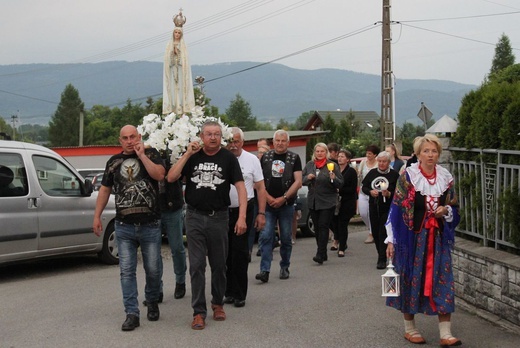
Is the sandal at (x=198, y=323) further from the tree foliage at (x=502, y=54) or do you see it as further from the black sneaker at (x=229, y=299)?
the tree foliage at (x=502, y=54)

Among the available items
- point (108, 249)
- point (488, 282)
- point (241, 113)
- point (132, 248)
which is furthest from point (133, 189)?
point (241, 113)

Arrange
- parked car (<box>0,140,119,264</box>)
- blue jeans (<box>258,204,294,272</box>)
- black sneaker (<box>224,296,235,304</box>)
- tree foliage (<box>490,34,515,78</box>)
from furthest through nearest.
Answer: tree foliage (<box>490,34,515,78</box>)
parked car (<box>0,140,119,264</box>)
blue jeans (<box>258,204,294,272</box>)
black sneaker (<box>224,296,235,304</box>)

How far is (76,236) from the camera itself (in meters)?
11.5

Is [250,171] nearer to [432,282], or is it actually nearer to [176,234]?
[176,234]

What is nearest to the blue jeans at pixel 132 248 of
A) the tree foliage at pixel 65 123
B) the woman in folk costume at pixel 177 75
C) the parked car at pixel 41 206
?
the parked car at pixel 41 206

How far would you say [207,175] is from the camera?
755 centimetres

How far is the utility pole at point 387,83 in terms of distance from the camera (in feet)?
82.8

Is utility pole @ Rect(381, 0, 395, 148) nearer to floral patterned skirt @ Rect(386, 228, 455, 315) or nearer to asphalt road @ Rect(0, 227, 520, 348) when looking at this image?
asphalt road @ Rect(0, 227, 520, 348)

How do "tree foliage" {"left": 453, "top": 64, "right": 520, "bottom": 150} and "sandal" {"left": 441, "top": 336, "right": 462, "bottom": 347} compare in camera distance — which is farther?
"tree foliage" {"left": 453, "top": 64, "right": 520, "bottom": 150}

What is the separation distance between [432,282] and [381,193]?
496 centimetres

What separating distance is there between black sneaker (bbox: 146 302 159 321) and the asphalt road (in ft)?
0.35

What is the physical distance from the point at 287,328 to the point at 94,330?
1848 mm

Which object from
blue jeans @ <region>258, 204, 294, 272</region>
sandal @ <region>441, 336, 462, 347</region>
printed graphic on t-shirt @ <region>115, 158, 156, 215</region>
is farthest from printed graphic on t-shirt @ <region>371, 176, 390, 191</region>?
sandal @ <region>441, 336, 462, 347</region>

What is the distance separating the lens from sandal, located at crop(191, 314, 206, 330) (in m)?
7.36
